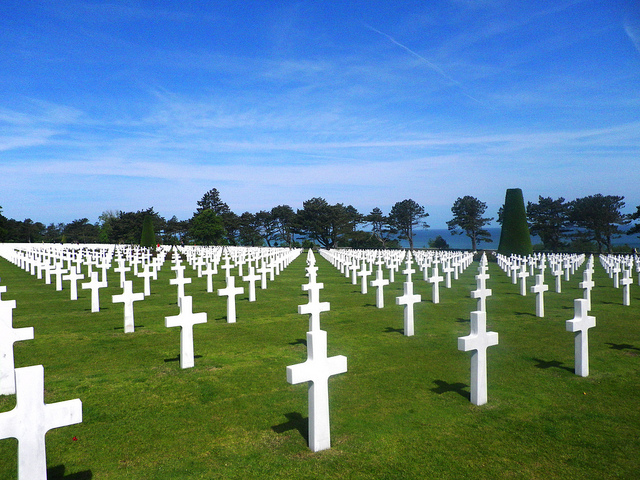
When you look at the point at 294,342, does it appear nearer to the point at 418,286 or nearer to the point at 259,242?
the point at 418,286

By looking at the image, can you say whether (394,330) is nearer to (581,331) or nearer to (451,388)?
(451,388)

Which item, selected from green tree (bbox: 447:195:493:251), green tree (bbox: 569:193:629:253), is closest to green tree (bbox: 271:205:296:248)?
green tree (bbox: 447:195:493:251)

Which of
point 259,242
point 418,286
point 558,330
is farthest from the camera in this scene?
point 259,242

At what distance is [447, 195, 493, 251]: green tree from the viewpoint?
2881 inches

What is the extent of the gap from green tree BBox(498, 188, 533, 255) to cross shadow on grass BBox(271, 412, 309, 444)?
110 feet

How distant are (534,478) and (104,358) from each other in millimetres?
6169

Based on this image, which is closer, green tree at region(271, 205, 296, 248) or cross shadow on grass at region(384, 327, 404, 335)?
cross shadow on grass at region(384, 327, 404, 335)

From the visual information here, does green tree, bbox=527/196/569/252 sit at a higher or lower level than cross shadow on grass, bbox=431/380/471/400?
higher

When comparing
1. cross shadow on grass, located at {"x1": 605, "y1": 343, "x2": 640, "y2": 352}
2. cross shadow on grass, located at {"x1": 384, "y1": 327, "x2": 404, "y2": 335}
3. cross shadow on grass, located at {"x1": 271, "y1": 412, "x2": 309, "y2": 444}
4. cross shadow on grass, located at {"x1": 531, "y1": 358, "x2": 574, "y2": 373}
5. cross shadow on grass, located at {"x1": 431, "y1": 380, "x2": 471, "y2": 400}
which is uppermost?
cross shadow on grass, located at {"x1": 271, "y1": 412, "x2": 309, "y2": 444}

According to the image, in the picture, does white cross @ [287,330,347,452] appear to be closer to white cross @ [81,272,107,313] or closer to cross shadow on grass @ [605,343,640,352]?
cross shadow on grass @ [605,343,640,352]

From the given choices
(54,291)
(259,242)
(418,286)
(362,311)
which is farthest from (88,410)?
(259,242)

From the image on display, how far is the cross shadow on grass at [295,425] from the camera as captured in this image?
4.52 meters

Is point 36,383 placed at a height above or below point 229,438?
above

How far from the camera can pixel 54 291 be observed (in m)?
16.3
